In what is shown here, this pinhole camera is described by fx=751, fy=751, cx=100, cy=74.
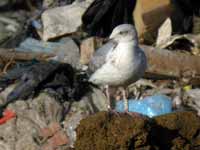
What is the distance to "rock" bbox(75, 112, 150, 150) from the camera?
5.22 meters

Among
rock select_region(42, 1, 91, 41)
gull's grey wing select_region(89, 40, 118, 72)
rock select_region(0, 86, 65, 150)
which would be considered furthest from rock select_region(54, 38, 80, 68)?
gull's grey wing select_region(89, 40, 118, 72)

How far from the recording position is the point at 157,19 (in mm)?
8734

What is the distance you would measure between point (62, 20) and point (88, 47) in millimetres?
1180

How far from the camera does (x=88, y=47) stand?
8.07 meters

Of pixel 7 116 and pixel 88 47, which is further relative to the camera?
pixel 88 47

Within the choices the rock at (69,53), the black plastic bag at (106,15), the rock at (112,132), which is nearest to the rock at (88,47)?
the rock at (69,53)

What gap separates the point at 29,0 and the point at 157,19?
9.83 ft

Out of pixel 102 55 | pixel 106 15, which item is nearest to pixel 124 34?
pixel 102 55

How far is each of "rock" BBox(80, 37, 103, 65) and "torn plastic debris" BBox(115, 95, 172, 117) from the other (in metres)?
0.90

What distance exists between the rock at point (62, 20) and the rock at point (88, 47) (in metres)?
0.89

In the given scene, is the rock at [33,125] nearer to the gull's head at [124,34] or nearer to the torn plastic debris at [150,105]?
the torn plastic debris at [150,105]

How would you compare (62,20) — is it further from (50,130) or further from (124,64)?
(124,64)

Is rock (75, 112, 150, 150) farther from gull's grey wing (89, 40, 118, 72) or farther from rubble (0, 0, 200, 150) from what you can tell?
gull's grey wing (89, 40, 118, 72)

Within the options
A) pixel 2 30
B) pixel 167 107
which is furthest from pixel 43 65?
pixel 2 30
